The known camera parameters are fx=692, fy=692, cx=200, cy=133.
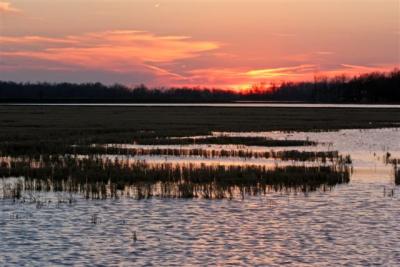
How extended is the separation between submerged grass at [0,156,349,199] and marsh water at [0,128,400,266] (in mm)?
934

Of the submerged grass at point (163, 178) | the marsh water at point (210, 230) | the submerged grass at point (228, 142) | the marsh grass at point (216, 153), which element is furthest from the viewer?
the submerged grass at point (228, 142)

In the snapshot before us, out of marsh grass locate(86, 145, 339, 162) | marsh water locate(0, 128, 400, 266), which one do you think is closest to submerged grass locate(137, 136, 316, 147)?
marsh grass locate(86, 145, 339, 162)

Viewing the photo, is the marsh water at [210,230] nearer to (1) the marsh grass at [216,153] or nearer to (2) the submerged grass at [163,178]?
(2) the submerged grass at [163,178]

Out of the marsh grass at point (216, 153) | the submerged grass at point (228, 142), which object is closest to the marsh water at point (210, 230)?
the marsh grass at point (216, 153)

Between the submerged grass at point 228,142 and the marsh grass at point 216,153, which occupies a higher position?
the submerged grass at point 228,142

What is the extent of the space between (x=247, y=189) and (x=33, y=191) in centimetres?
743

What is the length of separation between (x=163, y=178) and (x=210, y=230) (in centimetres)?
967

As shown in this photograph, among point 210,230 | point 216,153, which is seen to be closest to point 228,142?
point 216,153

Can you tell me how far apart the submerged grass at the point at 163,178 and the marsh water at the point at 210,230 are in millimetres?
934

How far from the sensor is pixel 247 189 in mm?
24375

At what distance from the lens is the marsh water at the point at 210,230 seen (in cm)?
1483

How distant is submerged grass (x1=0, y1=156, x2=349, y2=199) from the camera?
2386 centimetres

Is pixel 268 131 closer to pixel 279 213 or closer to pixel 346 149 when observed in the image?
pixel 346 149

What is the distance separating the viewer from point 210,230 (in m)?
17.5
